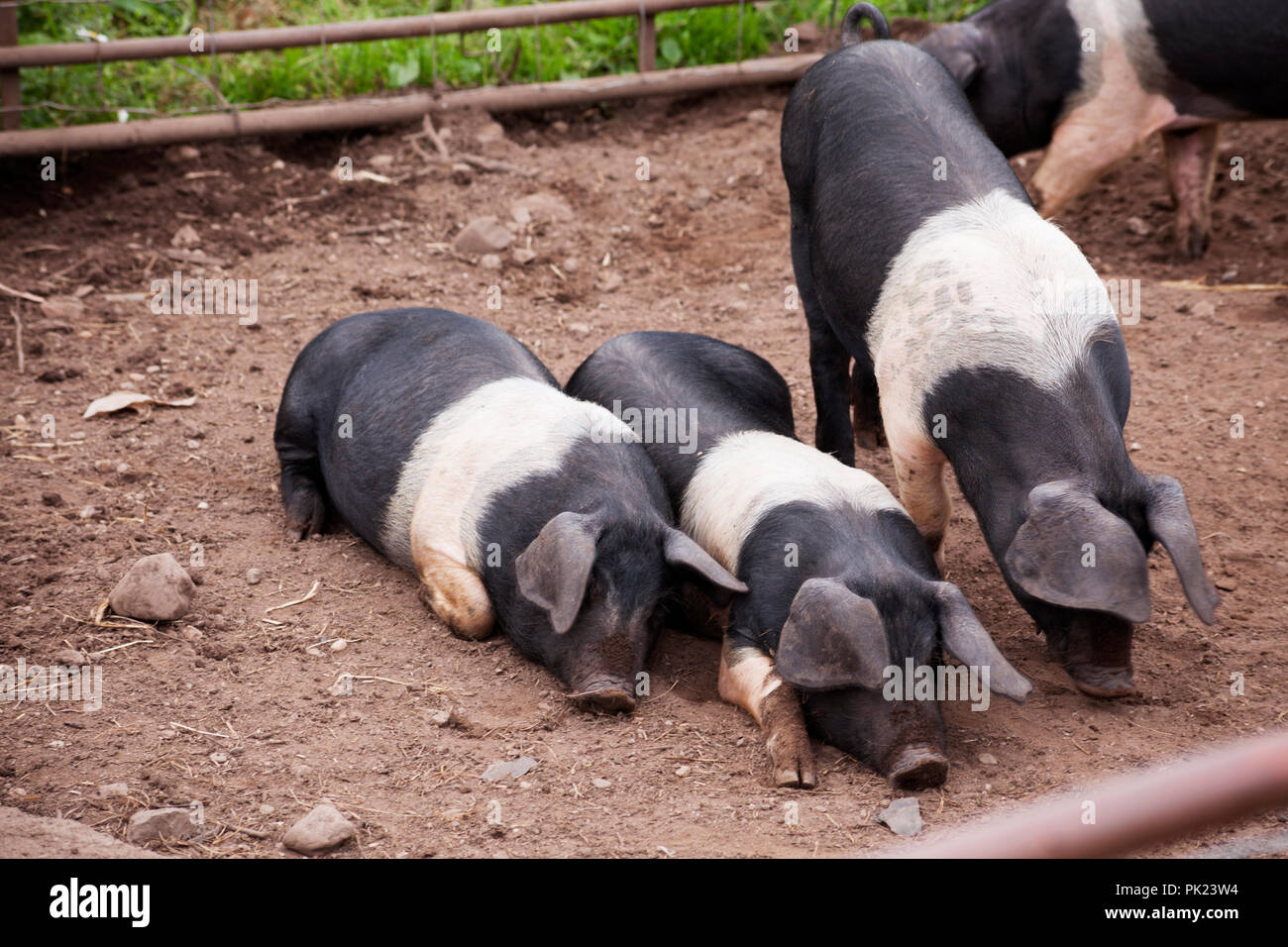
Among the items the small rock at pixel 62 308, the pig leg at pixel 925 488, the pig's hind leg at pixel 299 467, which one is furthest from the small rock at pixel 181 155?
the pig leg at pixel 925 488

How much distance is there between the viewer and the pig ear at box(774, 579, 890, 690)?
10.9ft

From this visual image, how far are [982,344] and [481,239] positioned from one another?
358 cm

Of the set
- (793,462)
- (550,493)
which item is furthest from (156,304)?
(793,462)

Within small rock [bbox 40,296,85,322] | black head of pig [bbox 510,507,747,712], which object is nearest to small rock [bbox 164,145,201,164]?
small rock [bbox 40,296,85,322]

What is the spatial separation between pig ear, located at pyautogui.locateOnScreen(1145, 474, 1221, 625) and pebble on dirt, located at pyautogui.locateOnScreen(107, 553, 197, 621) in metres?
2.81

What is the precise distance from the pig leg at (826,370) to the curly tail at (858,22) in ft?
2.84

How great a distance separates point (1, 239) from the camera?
668cm

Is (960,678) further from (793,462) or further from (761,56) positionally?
(761,56)

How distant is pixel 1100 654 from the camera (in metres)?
3.72

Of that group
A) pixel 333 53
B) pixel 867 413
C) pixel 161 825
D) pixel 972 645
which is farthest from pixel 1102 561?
pixel 333 53

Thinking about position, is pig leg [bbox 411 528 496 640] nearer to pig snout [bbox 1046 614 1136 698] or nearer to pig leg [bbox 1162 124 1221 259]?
pig snout [bbox 1046 614 1136 698]

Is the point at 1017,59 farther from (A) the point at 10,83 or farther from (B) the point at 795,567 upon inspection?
(A) the point at 10,83

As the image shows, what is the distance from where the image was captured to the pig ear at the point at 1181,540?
338 cm
